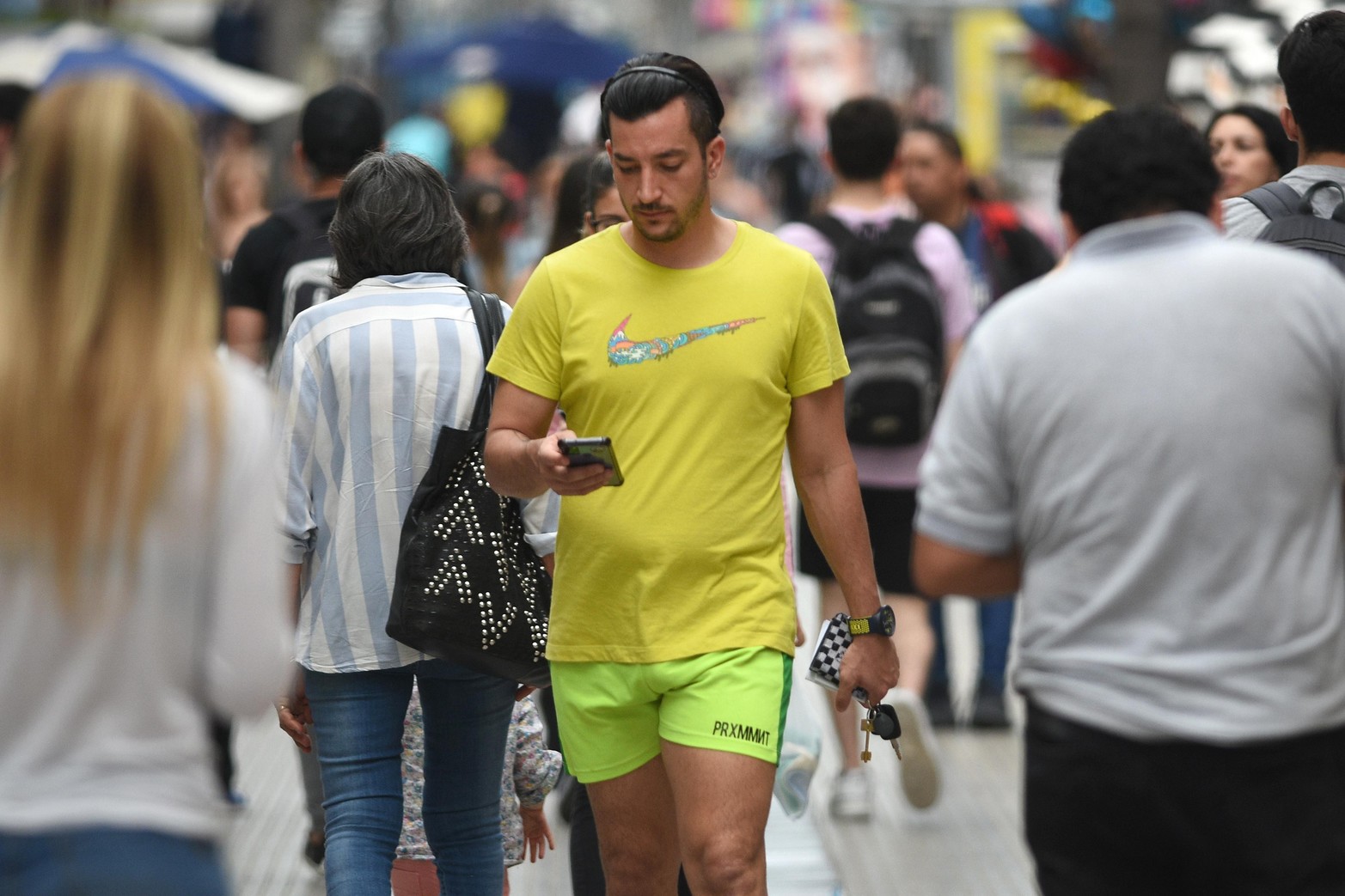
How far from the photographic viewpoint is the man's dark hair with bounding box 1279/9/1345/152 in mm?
4281

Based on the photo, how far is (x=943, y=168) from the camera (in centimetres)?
859

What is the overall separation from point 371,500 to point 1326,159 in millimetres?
2159

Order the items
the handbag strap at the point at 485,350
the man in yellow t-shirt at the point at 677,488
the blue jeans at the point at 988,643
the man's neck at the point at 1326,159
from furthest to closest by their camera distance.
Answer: the blue jeans at the point at 988,643 < the handbag strap at the point at 485,350 < the man's neck at the point at 1326,159 < the man in yellow t-shirt at the point at 677,488

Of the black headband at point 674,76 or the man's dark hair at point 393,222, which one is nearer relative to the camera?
the black headband at point 674,76

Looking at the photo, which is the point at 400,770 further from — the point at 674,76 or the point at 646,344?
the point at 674,76

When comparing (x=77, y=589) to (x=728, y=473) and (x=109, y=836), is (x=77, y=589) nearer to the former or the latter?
(x=109, y=836)

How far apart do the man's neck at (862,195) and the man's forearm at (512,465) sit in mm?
3452

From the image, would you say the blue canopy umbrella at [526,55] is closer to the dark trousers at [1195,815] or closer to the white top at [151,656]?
the dark trousers at [1195,815]

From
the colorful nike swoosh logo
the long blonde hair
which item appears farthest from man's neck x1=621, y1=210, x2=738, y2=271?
the long blonde hair

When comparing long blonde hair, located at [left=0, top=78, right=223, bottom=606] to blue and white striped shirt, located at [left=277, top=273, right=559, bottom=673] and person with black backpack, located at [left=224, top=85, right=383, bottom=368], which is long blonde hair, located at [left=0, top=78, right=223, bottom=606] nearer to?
blue and white striped shirt, located at [left=277, top=273, right=559, bottom=673]

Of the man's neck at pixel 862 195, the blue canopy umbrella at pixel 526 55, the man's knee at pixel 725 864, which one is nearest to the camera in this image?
the man's knee at pixel 725 864

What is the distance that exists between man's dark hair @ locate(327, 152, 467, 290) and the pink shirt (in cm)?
275

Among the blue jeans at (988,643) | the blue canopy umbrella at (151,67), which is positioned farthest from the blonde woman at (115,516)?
the blue canopy umbrella at (151,67)

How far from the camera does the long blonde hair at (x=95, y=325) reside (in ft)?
8.63
